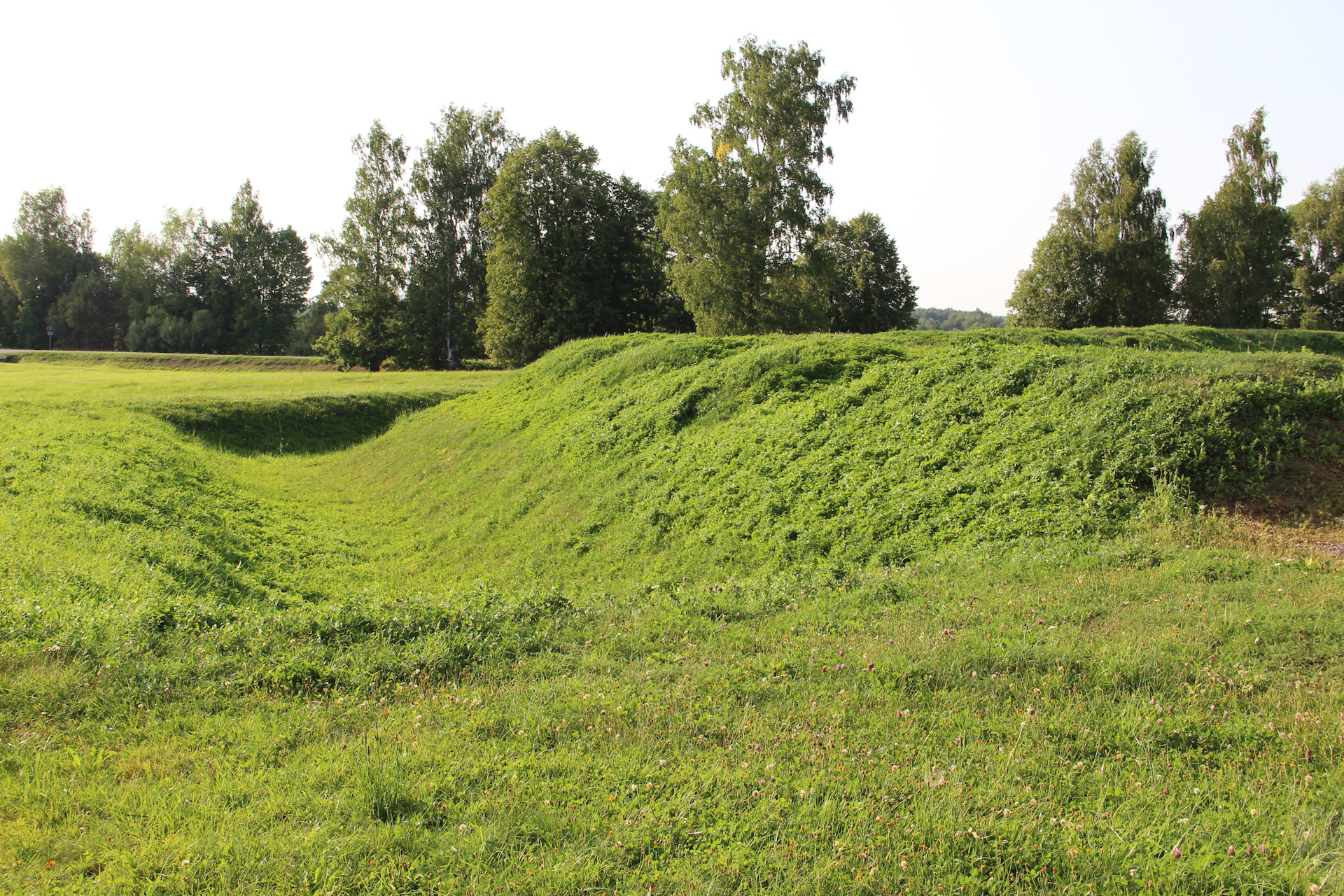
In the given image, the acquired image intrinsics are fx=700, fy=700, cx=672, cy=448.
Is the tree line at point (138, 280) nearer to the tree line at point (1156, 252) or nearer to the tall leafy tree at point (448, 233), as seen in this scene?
the tall leafy tree at point (448, 233)

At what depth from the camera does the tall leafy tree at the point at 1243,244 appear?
4831 cm

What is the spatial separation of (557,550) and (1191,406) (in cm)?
916

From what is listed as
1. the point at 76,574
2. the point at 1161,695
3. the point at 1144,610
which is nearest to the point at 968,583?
the point at 1144,610

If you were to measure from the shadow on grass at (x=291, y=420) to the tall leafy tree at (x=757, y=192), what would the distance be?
14.9 meters

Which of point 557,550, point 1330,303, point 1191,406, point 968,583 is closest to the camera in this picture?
point 968,583

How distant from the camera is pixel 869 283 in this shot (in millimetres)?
55906

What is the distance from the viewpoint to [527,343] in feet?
146

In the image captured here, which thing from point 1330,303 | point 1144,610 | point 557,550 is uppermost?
point 1330,303

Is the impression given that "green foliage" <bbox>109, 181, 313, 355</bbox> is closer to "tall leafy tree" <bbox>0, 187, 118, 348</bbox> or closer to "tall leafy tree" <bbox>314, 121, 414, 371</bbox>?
"tall leafy tree" <bbox>0, 187, 118, 348</bbox>

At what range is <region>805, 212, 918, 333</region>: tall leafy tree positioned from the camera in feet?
182

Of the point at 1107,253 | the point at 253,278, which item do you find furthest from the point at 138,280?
the point at 1107,253

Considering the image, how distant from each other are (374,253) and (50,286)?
161 ft

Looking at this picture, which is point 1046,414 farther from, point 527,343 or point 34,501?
point 527,343

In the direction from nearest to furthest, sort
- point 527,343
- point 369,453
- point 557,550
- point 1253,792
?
1. point 1253,792
2. point 557,550
3. point 369,453
4. point 527,343
